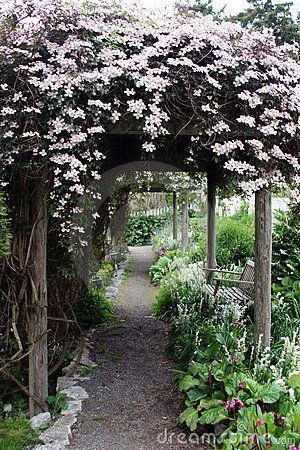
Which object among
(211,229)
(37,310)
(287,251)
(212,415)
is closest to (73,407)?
(37,310)

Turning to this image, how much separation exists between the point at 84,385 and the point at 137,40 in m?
2.80

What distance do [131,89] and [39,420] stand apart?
2.41 meters

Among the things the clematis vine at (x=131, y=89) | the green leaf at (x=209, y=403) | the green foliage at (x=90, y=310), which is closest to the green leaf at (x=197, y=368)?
the green leaf at (x=209, y=403)

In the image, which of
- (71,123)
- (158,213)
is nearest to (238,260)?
(71,123)

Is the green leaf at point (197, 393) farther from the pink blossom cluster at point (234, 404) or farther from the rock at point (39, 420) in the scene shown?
the rock at point (39, 420)

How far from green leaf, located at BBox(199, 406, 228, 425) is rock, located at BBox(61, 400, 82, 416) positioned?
1045mm

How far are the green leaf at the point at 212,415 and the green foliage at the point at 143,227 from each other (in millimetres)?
14507

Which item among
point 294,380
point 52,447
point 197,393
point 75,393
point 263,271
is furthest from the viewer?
point 75,393

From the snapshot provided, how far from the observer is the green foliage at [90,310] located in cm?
635

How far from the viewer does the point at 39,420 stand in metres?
3.71

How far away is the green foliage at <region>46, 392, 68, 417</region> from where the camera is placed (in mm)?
3863

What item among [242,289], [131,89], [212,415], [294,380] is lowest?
[212,415]

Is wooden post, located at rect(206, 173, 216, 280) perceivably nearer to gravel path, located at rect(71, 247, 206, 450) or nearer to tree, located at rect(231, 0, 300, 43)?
gravel path, located at rect(71, 247, 206, 450)

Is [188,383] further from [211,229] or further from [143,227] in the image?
[143,227]
